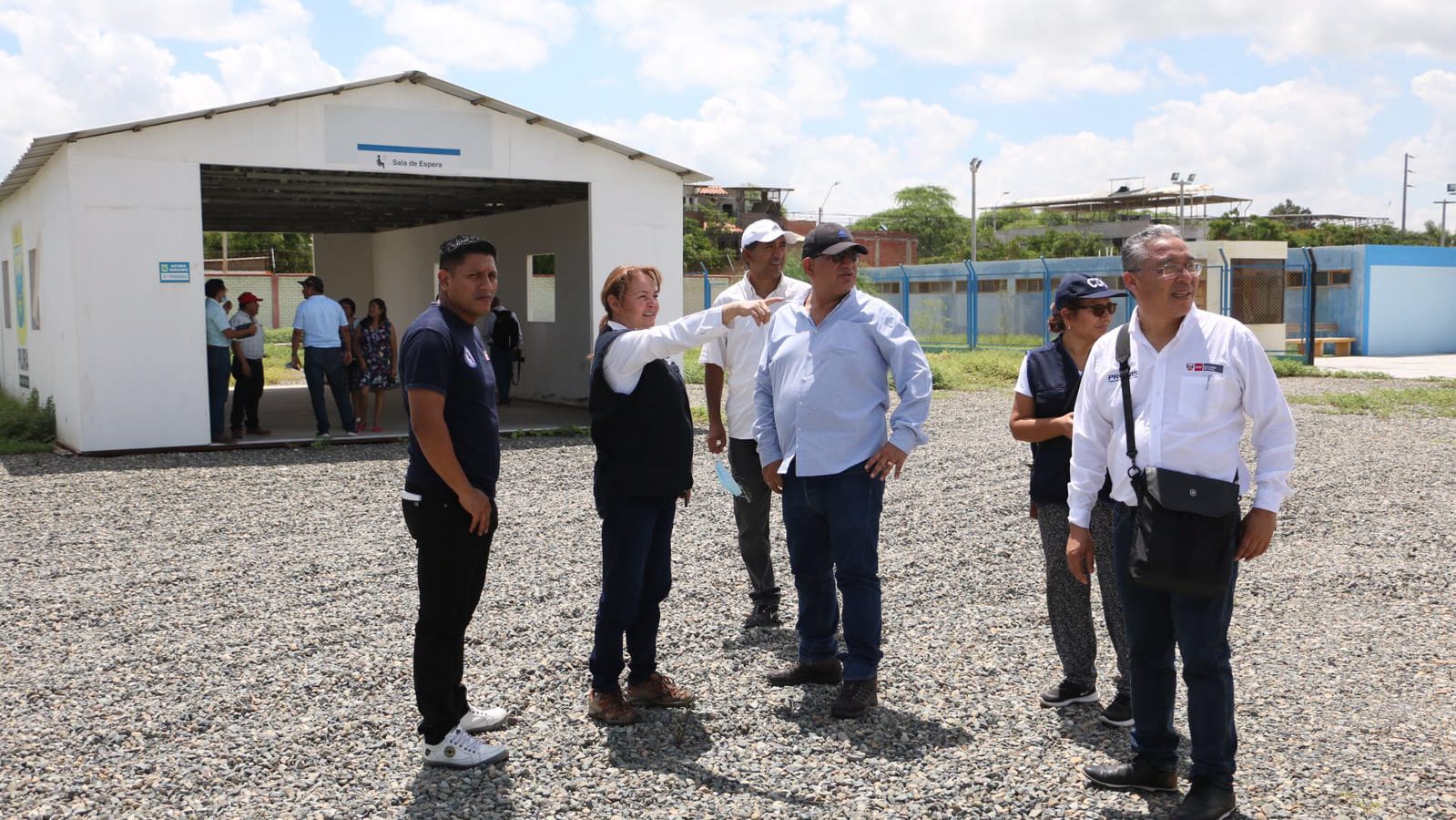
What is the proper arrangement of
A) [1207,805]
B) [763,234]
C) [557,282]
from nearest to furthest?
[1207,805] < [763,234] < [557,282]

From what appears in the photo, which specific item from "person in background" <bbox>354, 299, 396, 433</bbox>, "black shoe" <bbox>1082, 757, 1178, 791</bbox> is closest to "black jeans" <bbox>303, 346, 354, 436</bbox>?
"person in background" <bbox>354, 299, 396, 433</bbox>

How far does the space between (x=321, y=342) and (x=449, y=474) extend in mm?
9710

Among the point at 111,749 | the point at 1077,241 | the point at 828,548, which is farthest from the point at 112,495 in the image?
the point at 1077,241

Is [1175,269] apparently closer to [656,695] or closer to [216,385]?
[656,695]

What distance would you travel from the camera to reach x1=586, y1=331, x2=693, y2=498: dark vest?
409 cm

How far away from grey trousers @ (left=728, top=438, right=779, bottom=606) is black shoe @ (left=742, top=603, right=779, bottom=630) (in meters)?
0.02

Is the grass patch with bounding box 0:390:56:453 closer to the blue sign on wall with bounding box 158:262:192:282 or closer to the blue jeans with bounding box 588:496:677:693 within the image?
the blue sign on wall with bounding box 158:262:192:282

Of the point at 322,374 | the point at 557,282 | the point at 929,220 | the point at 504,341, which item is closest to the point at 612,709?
the point at 322,374

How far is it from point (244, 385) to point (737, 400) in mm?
9168

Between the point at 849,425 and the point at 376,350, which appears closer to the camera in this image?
the point at 849,425

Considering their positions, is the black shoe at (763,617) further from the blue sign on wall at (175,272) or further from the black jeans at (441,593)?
the blue sign on wall at (175,272)

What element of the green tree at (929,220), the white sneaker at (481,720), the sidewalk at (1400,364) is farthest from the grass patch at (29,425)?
the green tree at (929,220)

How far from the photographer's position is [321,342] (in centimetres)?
1259

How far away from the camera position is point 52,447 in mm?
12375
